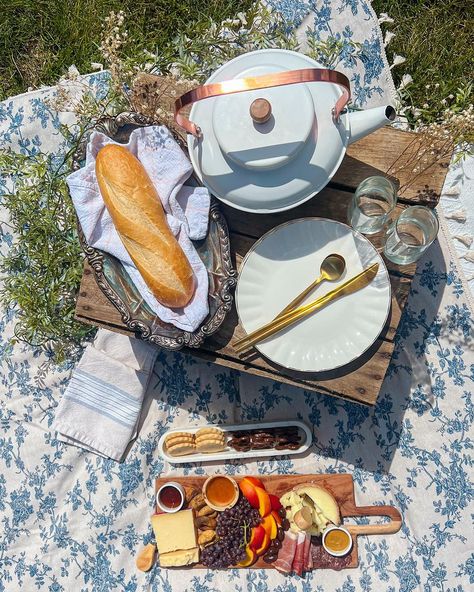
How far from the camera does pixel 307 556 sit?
4.88 ft

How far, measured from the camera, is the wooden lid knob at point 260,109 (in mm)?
936

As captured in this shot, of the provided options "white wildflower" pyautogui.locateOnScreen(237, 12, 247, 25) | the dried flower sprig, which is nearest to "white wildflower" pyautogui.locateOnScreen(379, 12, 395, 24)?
"white wildflower" pyautogui.locateOnScreen(237, 12, 247, 25)

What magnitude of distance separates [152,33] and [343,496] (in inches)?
59.2

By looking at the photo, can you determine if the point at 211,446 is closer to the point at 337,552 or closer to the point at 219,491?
the point at 219,491

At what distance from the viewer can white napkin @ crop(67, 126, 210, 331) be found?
1.17m

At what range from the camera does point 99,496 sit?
1.59 meters

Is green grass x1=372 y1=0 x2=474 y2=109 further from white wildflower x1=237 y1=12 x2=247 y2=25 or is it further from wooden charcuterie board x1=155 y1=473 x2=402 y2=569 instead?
wooden charcuterie board x1=155 y1=473 x2=402 y2=569

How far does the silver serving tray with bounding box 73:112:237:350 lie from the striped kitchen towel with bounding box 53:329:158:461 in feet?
1.18

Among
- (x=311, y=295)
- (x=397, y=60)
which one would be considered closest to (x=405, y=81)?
(x=397, y=60)

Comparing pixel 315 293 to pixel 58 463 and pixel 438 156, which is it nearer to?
pixel 438 156

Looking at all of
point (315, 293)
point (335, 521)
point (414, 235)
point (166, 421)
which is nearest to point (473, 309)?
point (414, 235)

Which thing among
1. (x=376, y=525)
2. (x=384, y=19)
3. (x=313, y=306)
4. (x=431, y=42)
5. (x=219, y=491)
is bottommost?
(x=376, y=525)

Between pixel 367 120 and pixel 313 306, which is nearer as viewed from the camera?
pixel 367 120

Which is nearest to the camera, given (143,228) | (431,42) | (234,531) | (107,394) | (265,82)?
(265,82)
